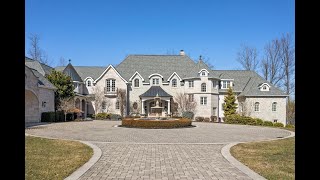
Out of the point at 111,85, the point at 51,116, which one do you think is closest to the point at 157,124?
the point at 51,116

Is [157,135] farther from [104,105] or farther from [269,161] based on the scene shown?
[104,105]

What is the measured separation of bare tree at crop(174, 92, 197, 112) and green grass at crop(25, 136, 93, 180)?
32.2 m

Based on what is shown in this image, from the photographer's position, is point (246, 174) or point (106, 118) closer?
point (246, 174)

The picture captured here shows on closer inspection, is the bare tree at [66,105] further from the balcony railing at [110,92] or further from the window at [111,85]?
the window at [111,85]

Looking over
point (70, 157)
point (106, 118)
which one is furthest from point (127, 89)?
point (70, 157)

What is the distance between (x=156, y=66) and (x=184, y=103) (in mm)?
10722

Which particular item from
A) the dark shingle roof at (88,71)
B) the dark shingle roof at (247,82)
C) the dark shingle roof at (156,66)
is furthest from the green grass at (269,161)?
the dark shingle roof at (88,71)

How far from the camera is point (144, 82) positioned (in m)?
47.7

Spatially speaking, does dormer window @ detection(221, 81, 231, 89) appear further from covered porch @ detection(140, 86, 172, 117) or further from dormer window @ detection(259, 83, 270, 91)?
covered porch @ detection(140, 86, 172, 117)

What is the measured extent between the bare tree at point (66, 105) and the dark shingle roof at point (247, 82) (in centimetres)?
2510

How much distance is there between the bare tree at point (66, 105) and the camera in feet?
119

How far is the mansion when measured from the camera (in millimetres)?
42781
